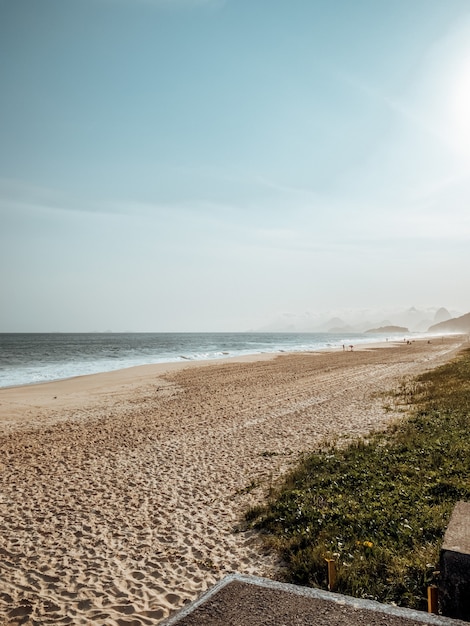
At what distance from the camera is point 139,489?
10.0m

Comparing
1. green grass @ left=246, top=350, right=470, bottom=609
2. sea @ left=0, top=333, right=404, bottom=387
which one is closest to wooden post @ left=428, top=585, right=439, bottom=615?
green grass @ left=246, top=350, right=470, bottom=609

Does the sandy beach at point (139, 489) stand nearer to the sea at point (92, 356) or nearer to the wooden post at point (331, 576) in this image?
the wooden post at point (331, 576)

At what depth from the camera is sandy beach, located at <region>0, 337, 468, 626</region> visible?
20.0 feet

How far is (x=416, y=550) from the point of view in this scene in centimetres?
624

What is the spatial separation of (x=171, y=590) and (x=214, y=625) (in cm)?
276

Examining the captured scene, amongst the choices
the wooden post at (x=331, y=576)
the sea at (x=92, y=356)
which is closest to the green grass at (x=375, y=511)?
the wooden post at (x=331, y=576)

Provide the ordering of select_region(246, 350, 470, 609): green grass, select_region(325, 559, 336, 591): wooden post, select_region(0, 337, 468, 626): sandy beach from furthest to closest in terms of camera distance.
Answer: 1. select_region(0, 337, 468, 626): sandy beach
2. select_region(246, 350, 470, 609): green grass
3. select_region(325, 559, 336, 591): wooden post

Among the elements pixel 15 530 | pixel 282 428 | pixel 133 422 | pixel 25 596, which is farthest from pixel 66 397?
pixel 25 596

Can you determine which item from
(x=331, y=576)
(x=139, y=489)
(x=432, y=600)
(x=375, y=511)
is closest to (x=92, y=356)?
(x=139, y=489)

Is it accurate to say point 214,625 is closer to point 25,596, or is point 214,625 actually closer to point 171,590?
point 171,590

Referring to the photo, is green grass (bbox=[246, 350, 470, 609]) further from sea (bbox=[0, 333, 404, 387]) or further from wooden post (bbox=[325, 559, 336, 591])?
sea (bbox=[0, 333, 404, 387])

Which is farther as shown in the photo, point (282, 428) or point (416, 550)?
point (282, 428)

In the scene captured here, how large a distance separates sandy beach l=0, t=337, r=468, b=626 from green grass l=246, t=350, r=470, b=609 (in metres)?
0.65

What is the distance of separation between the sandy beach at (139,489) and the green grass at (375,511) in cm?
65
